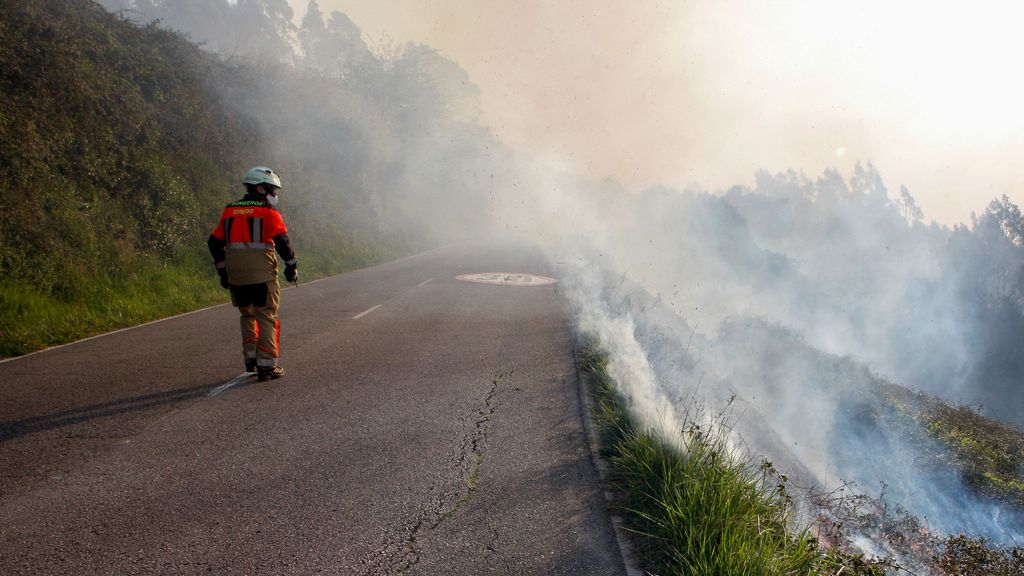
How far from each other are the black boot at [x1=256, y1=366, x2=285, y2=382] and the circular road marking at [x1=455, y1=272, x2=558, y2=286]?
975 centimetres

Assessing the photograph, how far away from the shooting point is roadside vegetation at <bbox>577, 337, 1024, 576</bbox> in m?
3.16

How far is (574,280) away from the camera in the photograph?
17.3m

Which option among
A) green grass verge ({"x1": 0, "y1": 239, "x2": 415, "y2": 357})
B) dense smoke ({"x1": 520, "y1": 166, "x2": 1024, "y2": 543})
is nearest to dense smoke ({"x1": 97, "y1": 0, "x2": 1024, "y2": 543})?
dense smoke ({"x1": 520, "y1": 166, "x2": 1024, "y2": 543})

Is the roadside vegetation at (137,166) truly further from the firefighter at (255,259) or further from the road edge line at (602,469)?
the road edge line at (602,469)

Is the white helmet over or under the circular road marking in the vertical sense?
over

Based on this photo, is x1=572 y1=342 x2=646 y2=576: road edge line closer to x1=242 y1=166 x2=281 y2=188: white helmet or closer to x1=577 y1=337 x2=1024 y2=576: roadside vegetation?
x1=577 y1=337 x2=1024 y2=576: roadside vegetation

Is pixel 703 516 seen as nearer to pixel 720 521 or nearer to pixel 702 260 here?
pixel 720 521

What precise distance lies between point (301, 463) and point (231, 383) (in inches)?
99.0

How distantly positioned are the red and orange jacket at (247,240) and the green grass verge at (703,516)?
4.12m

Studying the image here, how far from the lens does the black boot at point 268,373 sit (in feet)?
21.4

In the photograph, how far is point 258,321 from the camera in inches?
257

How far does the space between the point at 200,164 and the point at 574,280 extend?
38.6 feet

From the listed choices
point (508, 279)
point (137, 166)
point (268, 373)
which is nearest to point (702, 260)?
point (508, 279)

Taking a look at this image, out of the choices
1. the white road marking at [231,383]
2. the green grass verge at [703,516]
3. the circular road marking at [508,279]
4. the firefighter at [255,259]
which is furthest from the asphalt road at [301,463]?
the circular road marking at [508,279]
